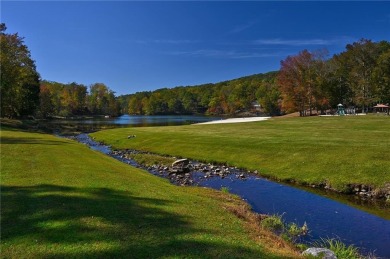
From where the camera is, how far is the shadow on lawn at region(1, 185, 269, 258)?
368 inches

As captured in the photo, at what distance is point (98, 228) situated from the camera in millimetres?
10820

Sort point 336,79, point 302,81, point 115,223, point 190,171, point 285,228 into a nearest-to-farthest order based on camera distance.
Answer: point 115,223, point 285,228, point 190,171, point 302,81, point 336,79

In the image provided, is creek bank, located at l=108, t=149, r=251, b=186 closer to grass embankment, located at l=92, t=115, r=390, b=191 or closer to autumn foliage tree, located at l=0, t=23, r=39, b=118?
grass embankment, located at l=92, t=115, r=390, b=191

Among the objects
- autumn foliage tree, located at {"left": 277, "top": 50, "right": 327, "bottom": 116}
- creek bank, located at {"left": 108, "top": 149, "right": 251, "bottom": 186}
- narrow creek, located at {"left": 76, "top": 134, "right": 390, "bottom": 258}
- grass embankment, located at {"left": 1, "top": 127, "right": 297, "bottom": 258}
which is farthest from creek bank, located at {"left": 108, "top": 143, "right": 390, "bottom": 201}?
autumn foliage tree, located at {"left": 277, "top": 50, "right": 327, "bottom": 116}

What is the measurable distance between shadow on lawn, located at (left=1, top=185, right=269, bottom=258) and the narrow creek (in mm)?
6639

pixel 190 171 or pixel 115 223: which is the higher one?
pixel 115 223

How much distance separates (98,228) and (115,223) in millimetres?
671

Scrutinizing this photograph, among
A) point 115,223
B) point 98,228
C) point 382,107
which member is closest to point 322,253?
point 115,223

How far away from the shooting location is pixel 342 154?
2859 cm

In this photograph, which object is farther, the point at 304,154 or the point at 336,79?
the point at 336,79

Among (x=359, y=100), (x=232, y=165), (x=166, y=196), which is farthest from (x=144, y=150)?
(x=359, y=100)

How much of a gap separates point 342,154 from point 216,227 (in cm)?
2081

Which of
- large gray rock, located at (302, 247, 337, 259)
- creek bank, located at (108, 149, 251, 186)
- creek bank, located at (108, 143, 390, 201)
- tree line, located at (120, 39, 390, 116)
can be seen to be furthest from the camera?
tree line, located at (120, 39, 390, 116)

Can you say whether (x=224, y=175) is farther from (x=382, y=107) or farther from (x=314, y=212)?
(x=382, y=107)
